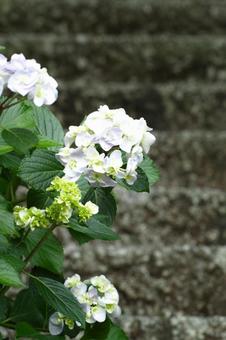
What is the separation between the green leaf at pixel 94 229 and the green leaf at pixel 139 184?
0.08 m

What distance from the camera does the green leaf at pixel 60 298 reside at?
4.26 ft

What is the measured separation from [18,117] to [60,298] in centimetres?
28

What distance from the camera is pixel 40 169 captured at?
131cm

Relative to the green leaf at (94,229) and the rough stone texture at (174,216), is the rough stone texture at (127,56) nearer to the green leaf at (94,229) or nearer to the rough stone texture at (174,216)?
the rough stone texture at (174,216)

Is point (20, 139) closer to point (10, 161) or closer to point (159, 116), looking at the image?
point (10, 161)

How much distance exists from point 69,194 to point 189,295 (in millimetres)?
964

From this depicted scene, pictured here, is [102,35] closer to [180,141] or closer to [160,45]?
[160,45]

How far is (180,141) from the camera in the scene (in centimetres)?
256

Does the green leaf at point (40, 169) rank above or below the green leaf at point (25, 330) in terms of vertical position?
above

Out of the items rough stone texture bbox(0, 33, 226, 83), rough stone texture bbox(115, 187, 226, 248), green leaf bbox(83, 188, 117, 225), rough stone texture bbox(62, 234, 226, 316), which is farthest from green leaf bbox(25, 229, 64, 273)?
rough stone texture bbox(0, 33, 226, 83)

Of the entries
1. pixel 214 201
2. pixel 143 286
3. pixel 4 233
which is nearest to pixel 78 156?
pixel 4 233

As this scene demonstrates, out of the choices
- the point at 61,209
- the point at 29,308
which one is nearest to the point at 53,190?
the point at 61,209

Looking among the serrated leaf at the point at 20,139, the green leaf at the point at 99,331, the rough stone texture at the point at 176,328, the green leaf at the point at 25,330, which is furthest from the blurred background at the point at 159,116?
the serrated leaf at the point at 20,139

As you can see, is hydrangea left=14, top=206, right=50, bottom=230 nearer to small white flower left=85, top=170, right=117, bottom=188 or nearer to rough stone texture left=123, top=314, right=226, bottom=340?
small white flower left=85, top=170, right=117, bottom=188
